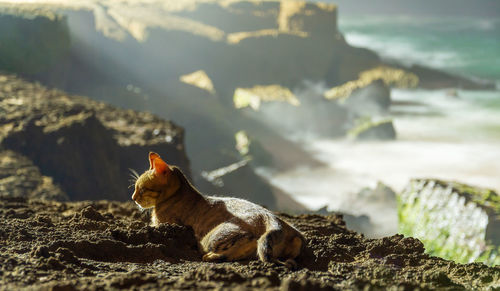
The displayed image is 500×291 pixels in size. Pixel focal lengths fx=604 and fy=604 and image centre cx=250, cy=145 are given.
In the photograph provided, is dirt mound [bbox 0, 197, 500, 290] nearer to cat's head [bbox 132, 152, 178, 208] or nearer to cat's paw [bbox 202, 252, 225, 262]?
cat's paw [bbox 202, 252, 225, 262]

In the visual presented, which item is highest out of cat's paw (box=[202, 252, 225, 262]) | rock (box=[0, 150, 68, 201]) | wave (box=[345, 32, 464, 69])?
cat's paw (box=[202, 252, 225, 262])

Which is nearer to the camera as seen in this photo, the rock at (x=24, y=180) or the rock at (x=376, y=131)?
the rock at (x=24, y=180)

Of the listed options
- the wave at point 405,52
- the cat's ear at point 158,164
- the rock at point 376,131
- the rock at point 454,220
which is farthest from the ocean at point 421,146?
the cat's ear at point 158,164

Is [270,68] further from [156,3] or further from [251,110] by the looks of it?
[156,3]

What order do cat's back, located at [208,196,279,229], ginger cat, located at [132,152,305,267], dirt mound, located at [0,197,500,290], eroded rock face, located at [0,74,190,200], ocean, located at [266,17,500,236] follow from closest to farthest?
dirt mound, located at [0,197,500,290] < ginger cat, located at [132,152,305,267] < cat's back, located at [208,196,279,229] < eroded rock face, located at [0,74,190,200] < ocean, located at [266,17,500,236]

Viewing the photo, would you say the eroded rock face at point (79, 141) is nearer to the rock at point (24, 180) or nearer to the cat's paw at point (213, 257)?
the rock at point (24, 180)

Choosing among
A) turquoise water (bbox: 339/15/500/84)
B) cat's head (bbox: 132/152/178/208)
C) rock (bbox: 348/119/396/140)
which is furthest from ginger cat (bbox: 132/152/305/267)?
turquoise water (bbox: 339/15/500/84)
